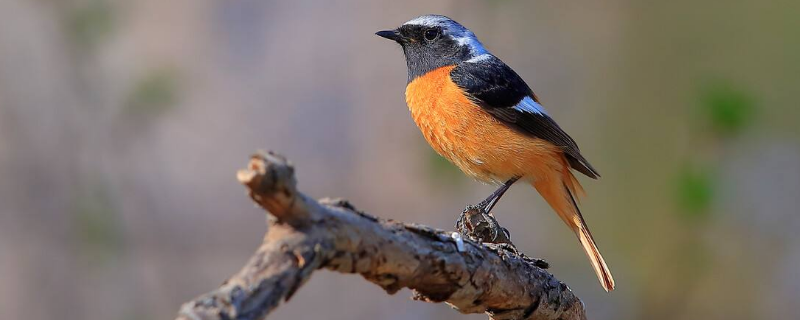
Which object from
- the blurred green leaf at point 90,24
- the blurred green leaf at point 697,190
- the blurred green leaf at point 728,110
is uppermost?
the blurred green leaf at point 90,24

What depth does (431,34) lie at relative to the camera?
4316mm

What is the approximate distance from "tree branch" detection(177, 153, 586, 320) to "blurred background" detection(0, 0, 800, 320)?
316 cm

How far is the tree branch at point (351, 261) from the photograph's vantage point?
1.48 m

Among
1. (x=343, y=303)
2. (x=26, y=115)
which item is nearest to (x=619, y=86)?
(x=343, y=303)

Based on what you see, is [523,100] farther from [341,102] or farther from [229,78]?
[229,78]

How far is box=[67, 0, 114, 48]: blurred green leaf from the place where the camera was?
5.74 metres

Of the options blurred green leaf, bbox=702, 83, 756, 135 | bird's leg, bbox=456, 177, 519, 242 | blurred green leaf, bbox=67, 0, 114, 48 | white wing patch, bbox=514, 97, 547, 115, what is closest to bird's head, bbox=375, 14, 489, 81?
white wing patch, bbox=514, 97, 547, 115

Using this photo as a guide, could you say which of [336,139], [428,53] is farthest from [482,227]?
[336,139]

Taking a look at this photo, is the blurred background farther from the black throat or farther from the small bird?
the small bird

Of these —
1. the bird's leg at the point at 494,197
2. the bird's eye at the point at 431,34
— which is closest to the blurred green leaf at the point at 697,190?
the bird's leg at the point at 494,197

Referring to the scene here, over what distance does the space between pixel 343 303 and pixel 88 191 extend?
2006mm

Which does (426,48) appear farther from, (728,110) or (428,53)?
(728,110)

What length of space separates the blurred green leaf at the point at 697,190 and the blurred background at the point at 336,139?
453 mm

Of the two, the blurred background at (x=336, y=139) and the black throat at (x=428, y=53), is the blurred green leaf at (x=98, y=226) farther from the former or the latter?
the black throat at (x=428, y=53)
